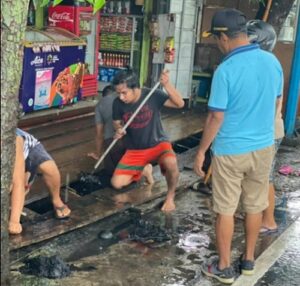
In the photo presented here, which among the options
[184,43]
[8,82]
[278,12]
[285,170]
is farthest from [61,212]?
[184,43]

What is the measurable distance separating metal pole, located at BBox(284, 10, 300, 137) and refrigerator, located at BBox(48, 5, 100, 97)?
3327 millimetres

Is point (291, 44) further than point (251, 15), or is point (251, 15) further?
point (251, 15)

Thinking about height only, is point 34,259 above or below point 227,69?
below

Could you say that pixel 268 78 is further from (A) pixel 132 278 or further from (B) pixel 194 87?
(B) pixel 194 87

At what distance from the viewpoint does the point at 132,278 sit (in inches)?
160

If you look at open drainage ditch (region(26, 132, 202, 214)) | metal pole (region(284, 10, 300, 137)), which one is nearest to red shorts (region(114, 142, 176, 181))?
open drainage ditch (region(26, 132, 202, 214))

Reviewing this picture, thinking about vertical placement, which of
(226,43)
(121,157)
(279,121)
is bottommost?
(121,157)

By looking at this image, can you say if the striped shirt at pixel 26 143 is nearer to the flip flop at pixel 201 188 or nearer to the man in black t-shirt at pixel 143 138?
the man in black t-shirt at pixel 143 138

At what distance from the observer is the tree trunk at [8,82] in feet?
7.27

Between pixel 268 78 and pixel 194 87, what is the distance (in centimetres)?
627

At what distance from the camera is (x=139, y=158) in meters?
5.55

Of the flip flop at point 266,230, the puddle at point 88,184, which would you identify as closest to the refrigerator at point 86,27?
the puddle at point 88,184

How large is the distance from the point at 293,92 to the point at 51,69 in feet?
12.4

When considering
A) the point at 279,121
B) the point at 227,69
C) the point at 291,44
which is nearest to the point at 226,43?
the point at 227,69
